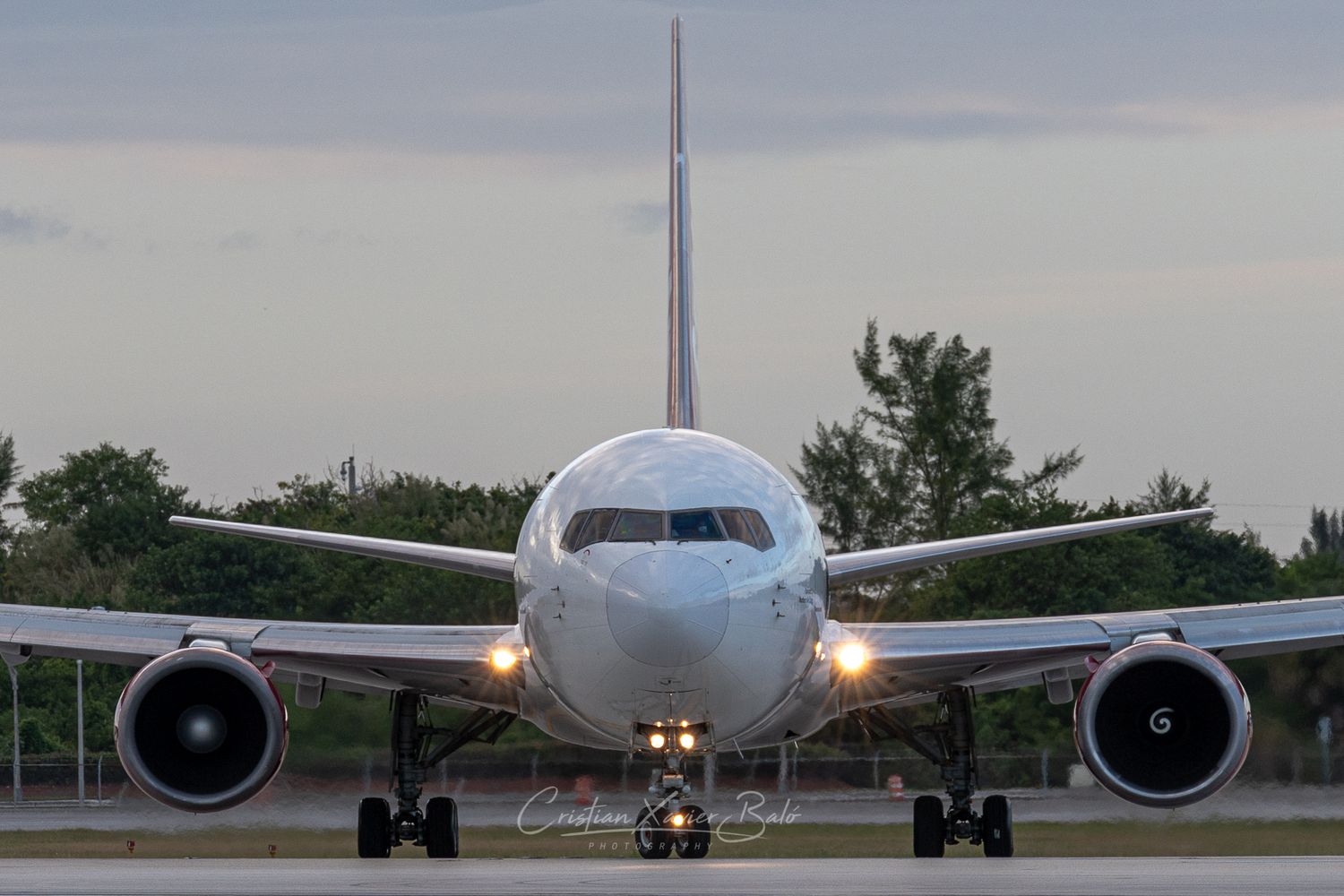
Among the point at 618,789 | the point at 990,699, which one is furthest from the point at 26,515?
the point at 618,789

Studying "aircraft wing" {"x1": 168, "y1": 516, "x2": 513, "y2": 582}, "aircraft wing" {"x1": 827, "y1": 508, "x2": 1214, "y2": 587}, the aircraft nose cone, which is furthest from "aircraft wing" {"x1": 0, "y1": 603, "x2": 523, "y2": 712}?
the aircraft nose cone

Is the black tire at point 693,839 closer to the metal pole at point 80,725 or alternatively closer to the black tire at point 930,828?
the black tire at point 930,828

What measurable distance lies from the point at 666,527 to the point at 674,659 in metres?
1.05

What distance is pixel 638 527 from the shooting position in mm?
15266

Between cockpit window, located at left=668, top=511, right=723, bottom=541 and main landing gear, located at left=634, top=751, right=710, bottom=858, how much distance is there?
6.76 feet

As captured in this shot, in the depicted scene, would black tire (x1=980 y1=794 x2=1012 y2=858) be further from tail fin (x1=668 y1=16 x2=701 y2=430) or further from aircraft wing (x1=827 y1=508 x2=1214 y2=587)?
tail fin (x1=668 y1=16 x2=701 y2=430)

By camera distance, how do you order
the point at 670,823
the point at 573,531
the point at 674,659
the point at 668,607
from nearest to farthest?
1. the point at 668,607
2. the point at 674,659
3. the point at 573,531
4. the point at 670,823

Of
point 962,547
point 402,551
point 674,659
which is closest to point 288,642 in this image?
point 402,551

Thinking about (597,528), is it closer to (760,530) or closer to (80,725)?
(760,530)

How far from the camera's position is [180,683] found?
16906 millimetres

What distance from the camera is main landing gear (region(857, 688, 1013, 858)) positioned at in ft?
63.7

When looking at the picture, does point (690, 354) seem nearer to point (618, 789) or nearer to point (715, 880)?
point (618, 789)

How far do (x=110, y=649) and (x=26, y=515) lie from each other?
232ft
